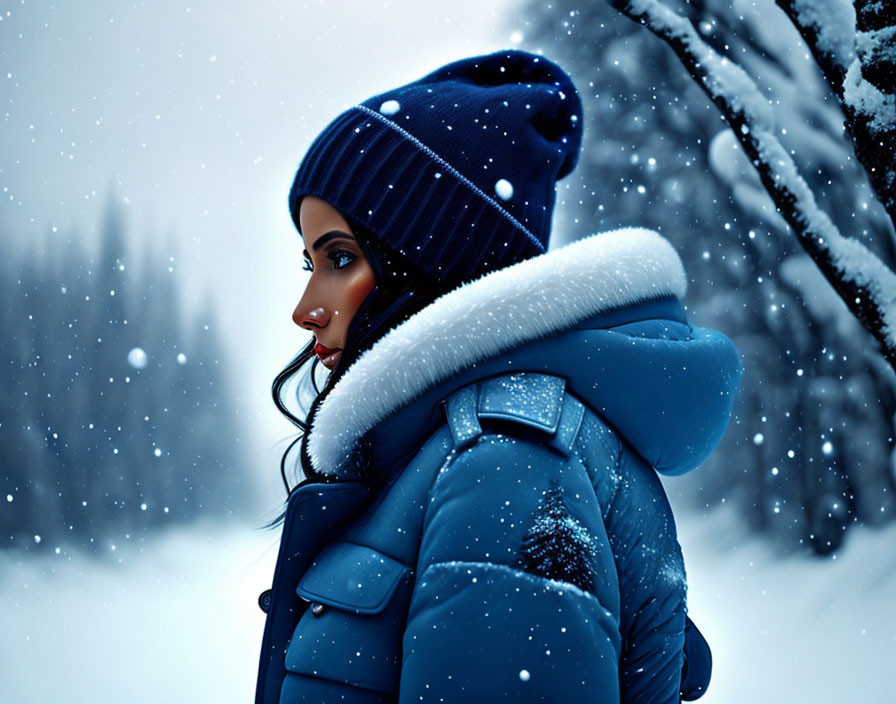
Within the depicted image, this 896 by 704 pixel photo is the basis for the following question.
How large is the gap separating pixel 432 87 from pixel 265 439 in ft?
16.5

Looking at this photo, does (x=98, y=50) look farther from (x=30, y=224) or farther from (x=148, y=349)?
(x=148, y=349)

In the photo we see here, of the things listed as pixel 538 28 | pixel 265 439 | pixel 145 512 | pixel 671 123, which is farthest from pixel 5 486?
pixel 671 123

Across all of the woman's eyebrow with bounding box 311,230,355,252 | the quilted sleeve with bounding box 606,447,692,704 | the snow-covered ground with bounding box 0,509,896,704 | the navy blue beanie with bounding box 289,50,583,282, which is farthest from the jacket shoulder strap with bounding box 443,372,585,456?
the snow-covered ground with bounding box 0,509,896,704

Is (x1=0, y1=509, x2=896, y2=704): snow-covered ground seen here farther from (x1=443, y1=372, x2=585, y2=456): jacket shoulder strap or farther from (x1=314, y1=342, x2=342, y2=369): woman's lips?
(x1=443, y1=372, x2=585, y2=456): jacket shoulder strap

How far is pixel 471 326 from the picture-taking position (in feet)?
3.63

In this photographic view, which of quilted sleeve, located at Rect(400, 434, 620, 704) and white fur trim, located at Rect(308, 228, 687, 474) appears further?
white fur trim, located at Rect(308, 228, 687, 474)

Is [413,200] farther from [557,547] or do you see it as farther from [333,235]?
[557,547]

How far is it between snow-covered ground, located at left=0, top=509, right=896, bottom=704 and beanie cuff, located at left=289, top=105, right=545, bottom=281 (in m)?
4.42

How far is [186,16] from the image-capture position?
5.81 m

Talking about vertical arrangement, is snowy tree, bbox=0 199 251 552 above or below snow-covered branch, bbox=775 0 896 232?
below

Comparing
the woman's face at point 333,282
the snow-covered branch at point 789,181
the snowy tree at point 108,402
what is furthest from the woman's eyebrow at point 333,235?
the snowy tree at point 108,402

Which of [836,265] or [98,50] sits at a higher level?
[98,50]

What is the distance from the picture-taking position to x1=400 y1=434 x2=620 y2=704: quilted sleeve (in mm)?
905

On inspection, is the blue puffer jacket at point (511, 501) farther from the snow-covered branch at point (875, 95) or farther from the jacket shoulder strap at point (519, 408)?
the snow-covered branch at point (875, 95)
